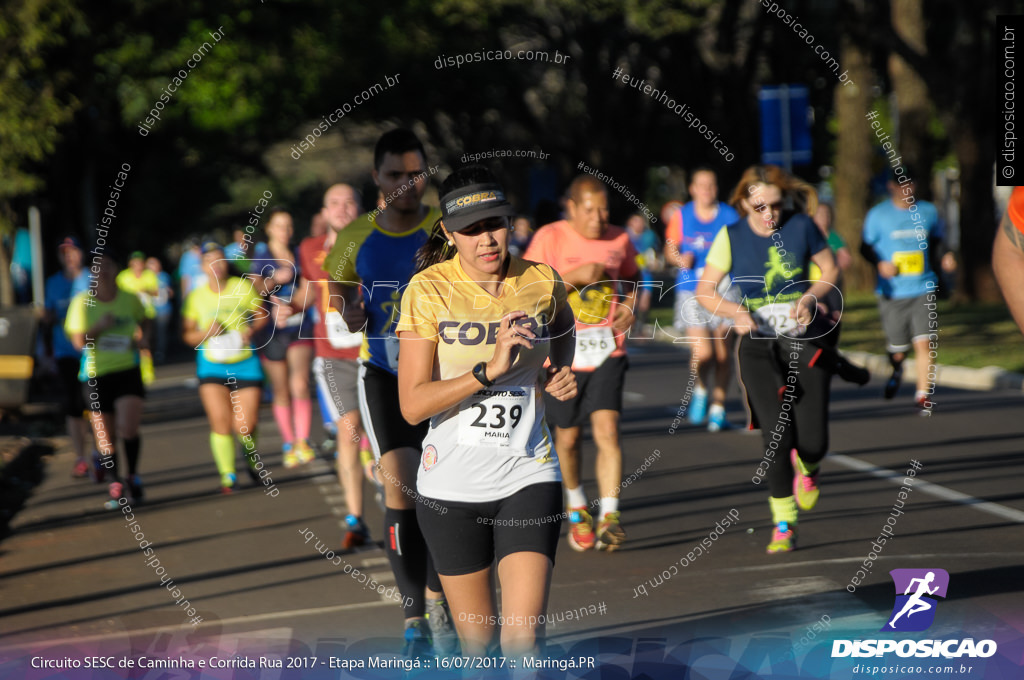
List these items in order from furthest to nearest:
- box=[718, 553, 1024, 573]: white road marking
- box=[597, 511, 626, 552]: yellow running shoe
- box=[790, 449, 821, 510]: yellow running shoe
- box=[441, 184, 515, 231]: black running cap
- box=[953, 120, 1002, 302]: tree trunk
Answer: box=[953, 120, 1002, 302]: tree trunk → box=[597, 511, 626, 552]: yellow running shoe → box=[790, 449, 821, 510]: yellow running shoe → box=[718, 553, 1024, 573]: white road marking → box=[441, 184, 515, 231]: black running cap

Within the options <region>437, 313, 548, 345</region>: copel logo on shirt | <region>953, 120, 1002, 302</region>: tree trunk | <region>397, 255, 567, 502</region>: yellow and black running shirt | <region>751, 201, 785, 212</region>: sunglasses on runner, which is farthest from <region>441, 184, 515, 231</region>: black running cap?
<region>953, 120, 1002, 302</region>: tree trunk

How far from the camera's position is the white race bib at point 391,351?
6.11 metres

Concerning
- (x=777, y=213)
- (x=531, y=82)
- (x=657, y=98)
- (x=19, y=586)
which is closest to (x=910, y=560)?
(x=777, y=213)

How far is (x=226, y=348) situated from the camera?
1070 centimetres

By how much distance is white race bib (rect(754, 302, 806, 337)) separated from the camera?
741 cm

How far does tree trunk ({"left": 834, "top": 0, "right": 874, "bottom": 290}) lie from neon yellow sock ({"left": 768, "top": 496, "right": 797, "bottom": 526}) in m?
21.0

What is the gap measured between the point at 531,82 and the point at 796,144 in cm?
2345

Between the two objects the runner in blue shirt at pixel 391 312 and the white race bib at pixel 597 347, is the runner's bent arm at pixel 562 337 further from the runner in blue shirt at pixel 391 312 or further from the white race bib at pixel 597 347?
the white race bib at pixel 597 347

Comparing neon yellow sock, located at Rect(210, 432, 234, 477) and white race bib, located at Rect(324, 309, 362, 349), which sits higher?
white race bib, located at Rect(324, 309, 362, 349)

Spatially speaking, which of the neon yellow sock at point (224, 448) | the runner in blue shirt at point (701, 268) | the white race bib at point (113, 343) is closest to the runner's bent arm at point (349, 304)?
the neon yellow sock at point (224, 448)

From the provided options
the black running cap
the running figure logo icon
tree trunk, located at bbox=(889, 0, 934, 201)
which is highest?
tree trunk, located at bbox=(889, 0, 934, 201)

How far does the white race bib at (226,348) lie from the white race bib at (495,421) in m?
6.43

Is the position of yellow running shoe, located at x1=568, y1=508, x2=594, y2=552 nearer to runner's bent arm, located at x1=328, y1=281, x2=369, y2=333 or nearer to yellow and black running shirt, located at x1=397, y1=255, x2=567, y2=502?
runner's bent arm, located at x1=328, y1=281, x2=369, y2=333

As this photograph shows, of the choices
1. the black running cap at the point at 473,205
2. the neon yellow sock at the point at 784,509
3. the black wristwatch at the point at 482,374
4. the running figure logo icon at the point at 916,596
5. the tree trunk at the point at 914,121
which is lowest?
the running figure logo icon at the point at 916,596
